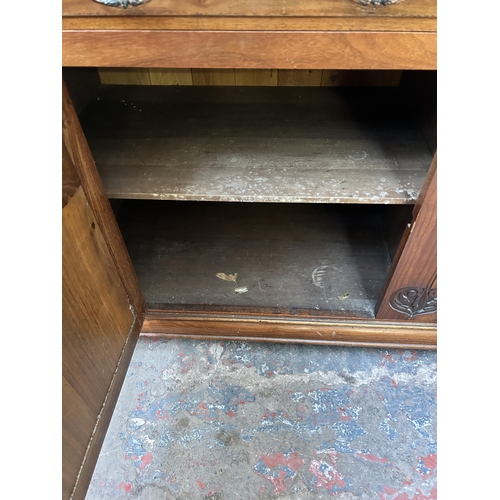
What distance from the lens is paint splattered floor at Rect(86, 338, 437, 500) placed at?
0.71 meters

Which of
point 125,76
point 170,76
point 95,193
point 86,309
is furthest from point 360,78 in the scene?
point 86,309

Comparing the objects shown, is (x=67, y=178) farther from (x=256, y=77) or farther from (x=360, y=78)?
(x=360, y=78)

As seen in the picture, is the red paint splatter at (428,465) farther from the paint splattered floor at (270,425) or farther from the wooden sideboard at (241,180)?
the wooden sideboard at (241,180)

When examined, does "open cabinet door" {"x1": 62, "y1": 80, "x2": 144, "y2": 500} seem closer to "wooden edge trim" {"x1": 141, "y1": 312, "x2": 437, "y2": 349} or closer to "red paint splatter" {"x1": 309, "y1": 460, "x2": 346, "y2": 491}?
"wooden edge trim" {"x1": 141, "y1": 312, "x2": 437, "y2": 349}

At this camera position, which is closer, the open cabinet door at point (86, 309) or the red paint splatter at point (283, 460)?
the open cabinet door at point (86, 309)

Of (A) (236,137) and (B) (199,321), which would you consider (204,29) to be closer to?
(A) (236,137)

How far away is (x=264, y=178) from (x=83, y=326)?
0.38 metres

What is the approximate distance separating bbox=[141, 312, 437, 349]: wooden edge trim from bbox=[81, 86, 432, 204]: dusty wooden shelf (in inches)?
11.7

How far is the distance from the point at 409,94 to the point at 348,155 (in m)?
0.26

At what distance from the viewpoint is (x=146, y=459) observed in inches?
29.4

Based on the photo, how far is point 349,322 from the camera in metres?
0.84

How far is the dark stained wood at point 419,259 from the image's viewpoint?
0.62 metres

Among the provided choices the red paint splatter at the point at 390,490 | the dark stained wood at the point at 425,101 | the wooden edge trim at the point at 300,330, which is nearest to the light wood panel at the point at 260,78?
the dark stained wood at the point at 425,101

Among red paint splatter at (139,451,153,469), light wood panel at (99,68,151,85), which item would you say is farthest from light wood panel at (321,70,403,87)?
red paint splatter at (139,451,153,469)
